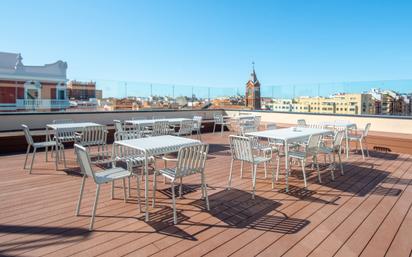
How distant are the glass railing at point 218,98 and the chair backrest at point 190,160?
721 cm

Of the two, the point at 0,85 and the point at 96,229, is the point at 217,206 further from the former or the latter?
the point at 0,85

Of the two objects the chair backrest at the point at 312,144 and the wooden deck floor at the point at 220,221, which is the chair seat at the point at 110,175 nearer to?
the wooden deck floor at the point at 220,221

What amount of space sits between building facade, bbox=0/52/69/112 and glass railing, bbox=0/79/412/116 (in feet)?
0.10

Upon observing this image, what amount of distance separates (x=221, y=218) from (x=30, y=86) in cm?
1461

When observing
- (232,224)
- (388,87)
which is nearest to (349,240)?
(232,224)

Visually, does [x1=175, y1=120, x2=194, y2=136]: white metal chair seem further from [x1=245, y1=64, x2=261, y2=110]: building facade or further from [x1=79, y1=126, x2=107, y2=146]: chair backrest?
[x1=245, y1=64, x2=261, y2=110]: building facade

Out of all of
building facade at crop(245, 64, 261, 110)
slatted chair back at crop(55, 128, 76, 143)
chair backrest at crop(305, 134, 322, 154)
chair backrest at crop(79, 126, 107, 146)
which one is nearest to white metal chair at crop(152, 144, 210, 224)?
chair backrest at crop(305, 134, 322, 154)

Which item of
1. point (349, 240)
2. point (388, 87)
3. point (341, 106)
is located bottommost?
point (349, 240)

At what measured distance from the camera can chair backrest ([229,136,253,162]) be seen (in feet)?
11.6

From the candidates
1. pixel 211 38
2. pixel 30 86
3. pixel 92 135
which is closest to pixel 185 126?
pixel 92 135

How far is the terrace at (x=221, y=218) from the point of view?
2.27 meters

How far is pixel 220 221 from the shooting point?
110 inches

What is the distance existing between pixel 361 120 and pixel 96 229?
28.6ft

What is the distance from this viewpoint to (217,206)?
10.5 ft
